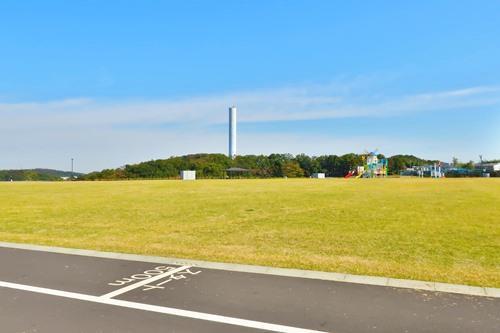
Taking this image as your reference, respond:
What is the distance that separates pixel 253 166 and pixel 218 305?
491 ft

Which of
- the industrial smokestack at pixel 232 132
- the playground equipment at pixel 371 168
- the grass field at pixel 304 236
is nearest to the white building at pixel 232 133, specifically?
the industrial smokestack at pixel 232 132

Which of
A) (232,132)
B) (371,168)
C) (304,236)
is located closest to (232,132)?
(232,132)

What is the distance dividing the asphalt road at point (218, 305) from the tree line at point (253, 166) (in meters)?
106

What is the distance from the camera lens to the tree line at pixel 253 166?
386 ft

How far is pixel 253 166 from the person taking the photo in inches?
6097

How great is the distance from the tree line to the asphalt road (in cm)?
10645

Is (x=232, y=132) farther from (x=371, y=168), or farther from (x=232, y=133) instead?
(x=371, y=168)

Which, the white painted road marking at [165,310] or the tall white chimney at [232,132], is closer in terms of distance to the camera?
the white painted road marking at [165,310]

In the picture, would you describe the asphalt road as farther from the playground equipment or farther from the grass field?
the playground equipment

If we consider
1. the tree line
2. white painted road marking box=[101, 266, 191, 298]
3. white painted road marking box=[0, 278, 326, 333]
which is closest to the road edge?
white painted road marking box=[101, 266, 191, 298]

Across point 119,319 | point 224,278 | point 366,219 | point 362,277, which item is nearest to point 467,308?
point 362,277

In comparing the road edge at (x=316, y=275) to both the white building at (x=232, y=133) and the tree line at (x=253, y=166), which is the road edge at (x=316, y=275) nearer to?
the tree line at (x=253, y=166)

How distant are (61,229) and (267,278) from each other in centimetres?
895

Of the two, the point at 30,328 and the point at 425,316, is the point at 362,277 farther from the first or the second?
the point at 30,328
